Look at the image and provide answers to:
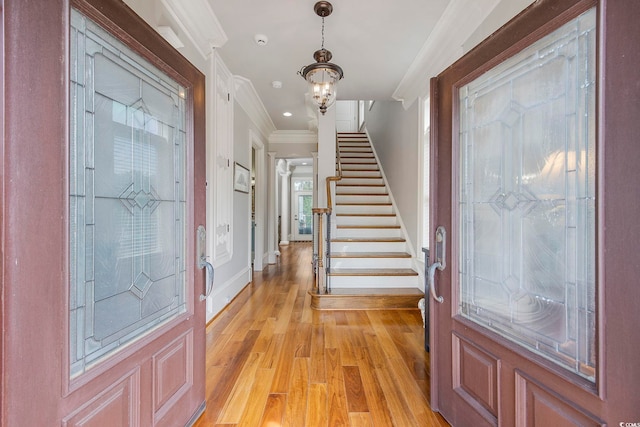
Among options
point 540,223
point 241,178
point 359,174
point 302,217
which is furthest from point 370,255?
point 302,217

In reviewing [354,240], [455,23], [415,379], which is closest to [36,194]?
[415,379]

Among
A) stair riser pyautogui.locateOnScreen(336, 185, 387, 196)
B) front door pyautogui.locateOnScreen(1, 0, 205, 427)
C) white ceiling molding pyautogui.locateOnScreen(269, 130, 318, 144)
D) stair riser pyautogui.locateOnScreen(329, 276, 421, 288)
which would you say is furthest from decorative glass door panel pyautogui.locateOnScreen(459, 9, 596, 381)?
white ceiling molding pyautogui.locateOnScreen(269, 130, 318, 144)

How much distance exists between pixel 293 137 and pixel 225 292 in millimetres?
3839

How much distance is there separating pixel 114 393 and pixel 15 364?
45 centimetres

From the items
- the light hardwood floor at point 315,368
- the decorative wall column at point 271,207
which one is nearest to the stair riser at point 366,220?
the light hardwood floor at point 315,368

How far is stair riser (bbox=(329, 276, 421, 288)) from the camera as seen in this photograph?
149 inches

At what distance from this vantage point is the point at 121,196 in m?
1.16

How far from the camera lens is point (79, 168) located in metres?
0.96

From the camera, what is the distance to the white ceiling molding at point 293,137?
630 cm

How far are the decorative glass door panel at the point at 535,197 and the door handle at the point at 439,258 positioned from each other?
0.09 m

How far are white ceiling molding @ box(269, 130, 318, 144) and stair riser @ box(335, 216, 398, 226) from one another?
221 cm

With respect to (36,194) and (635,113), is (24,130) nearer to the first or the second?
(36,194)

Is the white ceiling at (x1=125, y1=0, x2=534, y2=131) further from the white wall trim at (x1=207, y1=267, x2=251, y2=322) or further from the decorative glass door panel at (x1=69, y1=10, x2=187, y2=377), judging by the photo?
the white wall trim at (x1=207, y1=267, x2=251, y2=322)

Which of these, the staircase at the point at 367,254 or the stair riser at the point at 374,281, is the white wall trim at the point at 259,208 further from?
the stair riser at the point at 374,281
